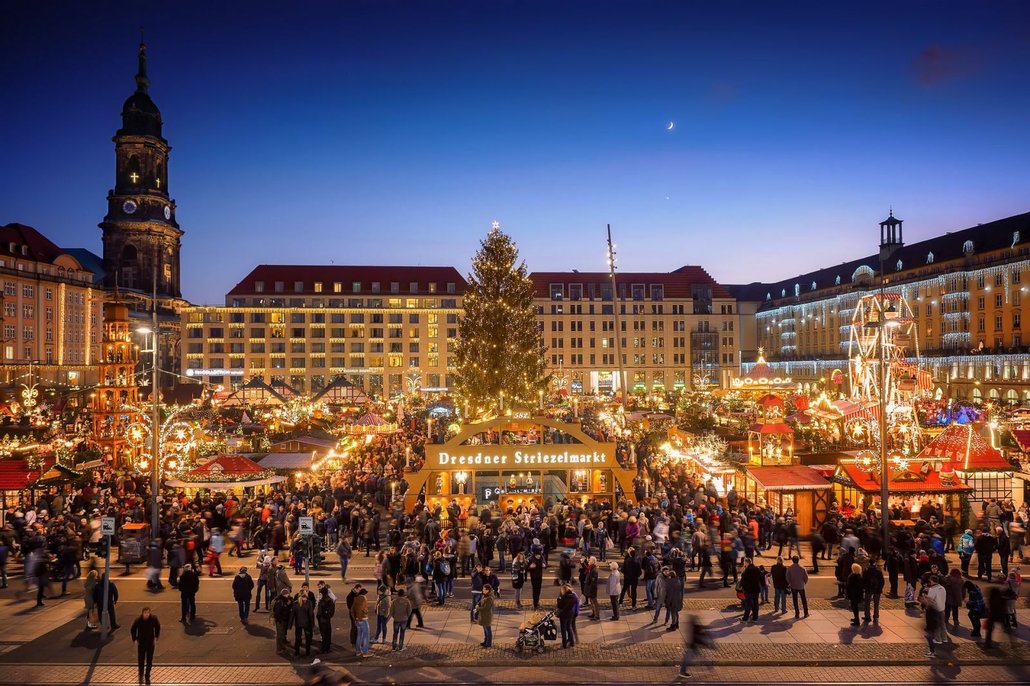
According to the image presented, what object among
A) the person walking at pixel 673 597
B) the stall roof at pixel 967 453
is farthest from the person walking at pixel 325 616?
the stall roof at pixel 967 453

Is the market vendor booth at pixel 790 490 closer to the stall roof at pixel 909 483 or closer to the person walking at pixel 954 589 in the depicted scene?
the stall roof at pixel 909 483

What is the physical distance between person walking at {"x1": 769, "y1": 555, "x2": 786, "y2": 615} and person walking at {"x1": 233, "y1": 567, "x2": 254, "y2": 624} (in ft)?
39.1

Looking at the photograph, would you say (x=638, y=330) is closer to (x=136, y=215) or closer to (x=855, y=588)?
(x=136, y=215)

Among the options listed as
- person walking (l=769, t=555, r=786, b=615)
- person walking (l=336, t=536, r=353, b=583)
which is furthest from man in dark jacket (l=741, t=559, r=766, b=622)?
person walking (l=336, t=536, r=353, b=583)

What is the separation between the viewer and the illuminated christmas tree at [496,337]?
44.0 metres

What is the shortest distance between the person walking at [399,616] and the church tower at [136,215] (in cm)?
9847

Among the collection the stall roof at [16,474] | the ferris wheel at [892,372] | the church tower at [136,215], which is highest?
the church tower at [136,215]

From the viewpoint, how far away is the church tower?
98812 millimetres

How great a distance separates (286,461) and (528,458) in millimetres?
11306

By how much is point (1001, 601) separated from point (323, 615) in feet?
44.2

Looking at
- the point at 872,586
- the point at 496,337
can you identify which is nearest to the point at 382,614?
the point at 872,586

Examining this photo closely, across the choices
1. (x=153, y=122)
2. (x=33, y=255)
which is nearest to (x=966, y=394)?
(x=33, y=255)

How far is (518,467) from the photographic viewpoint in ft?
80.3

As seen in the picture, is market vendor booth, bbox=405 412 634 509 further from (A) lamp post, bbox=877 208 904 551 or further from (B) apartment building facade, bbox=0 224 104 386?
(B) apartment building facade, bbox=0 224 104 386
